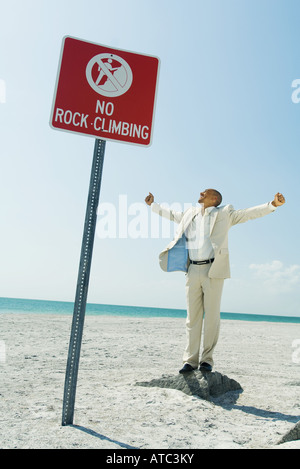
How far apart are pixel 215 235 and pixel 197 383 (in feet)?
5.23

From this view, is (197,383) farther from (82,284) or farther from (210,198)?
(210,198)

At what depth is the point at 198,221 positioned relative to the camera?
4.25 metres

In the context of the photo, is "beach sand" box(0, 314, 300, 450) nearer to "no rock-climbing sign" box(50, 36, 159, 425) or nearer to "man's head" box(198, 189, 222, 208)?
"no rock-climbing sign" box(50, 36, 159, 425)

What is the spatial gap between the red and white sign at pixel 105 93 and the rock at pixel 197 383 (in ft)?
8.13

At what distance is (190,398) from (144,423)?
822mm

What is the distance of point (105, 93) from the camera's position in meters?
2.91

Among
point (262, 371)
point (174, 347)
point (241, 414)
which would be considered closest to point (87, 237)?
point (241, 414)

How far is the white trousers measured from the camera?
3.93 meters

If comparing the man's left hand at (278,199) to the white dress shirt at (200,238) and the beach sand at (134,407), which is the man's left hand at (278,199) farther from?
the beach sand at (134,407)

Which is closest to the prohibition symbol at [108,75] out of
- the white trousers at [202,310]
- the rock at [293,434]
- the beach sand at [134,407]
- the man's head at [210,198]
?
the man's head at [210,198]

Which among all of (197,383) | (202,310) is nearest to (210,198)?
(202,310)

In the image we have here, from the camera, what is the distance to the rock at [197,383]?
11.9 ft

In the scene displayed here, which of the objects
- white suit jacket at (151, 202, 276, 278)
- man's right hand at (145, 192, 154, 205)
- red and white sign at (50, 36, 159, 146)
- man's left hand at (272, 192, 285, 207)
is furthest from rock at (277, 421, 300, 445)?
man's right hand at (145, 192, 154, 205)
